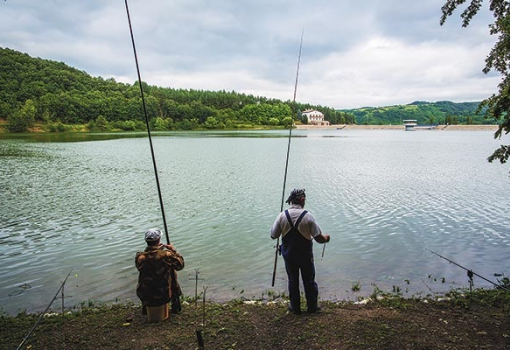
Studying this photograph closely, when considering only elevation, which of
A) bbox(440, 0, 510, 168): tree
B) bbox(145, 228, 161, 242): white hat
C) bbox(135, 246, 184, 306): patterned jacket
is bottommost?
bbox(135, 246, 184, 306): patterned jacket

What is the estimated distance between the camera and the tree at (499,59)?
594cm

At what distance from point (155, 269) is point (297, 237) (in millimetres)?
2438

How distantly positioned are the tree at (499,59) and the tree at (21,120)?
147291mm

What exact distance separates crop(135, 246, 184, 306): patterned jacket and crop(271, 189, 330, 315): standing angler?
183 cm

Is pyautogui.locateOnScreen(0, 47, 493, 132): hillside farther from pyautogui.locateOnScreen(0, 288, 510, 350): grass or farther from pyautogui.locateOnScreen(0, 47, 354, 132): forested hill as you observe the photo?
pyautogui.locateOnScreen(0, 288, 510, 350): grass

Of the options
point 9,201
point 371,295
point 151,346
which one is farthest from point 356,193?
point 9,201

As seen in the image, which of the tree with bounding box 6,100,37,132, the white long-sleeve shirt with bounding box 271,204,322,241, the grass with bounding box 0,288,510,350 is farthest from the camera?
the tree with bounding box 6,100,37,132

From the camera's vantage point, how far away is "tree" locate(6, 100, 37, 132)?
121 metres

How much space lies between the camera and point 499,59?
22.7ft

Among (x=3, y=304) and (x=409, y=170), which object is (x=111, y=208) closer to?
(x=3, y=304)

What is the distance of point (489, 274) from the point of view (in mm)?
9117

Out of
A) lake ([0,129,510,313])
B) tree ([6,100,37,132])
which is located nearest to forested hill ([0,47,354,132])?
tree ([6,100,37,132])

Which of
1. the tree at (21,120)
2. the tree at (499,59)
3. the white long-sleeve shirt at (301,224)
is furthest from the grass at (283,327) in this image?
the tree at (21,120)

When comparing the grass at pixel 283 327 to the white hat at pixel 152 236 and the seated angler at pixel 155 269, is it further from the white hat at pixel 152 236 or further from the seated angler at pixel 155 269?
the white hat at pixel 152 236
